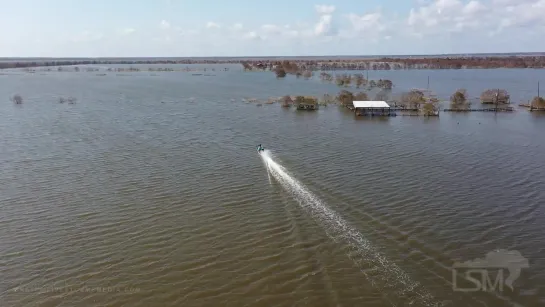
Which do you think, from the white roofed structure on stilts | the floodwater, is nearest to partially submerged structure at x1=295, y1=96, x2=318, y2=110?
the white roofed structure on stilts

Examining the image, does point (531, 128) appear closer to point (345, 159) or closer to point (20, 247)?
point (345, 159)

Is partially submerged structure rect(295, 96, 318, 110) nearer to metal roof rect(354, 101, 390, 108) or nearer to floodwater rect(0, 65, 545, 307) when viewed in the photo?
metal roof rect(354, 101, 390, 108)

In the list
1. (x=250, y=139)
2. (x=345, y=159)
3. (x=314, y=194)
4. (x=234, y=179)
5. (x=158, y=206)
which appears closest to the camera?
(x=158, y=206)

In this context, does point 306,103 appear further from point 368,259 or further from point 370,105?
point 368,259

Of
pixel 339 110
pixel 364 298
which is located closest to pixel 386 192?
pixel 364 298

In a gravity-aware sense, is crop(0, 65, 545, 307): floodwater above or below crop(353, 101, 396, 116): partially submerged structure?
below

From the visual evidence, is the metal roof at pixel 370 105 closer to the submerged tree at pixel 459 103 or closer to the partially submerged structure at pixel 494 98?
the submerged tree at pixel 459 103
